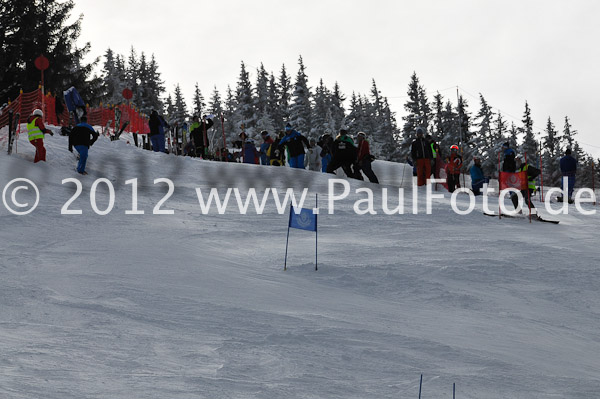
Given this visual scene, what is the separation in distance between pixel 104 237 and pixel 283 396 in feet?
19.2

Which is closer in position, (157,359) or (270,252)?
(157,359)

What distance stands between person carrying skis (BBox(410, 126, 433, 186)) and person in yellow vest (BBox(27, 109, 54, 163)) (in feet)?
30.5

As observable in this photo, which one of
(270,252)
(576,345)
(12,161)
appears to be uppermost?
(12,161)

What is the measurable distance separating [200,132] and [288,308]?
1540 cm

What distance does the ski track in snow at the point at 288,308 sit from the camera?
4113 millimetres

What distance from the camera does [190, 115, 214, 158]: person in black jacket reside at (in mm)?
20219

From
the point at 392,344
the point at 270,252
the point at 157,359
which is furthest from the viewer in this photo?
the point at 270,252

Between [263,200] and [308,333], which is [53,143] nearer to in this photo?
[263,200]

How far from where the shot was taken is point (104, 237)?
29.3 ft

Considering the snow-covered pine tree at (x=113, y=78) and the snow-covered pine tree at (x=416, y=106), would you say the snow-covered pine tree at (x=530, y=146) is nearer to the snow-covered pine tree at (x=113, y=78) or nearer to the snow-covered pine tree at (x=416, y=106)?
the snow-covered pine tree at (x=416, y=106)

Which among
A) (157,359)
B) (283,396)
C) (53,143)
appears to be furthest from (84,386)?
(53,143)

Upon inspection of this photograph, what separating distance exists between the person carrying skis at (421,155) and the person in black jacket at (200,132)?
7174mm

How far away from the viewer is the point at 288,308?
5.97 meters

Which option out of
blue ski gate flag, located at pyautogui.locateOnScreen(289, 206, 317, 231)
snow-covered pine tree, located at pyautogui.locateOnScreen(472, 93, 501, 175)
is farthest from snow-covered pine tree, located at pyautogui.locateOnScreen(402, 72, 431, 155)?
blue ski gate flag, located at pyautogui.locateOnScreen(289, 206, 317, 231)
